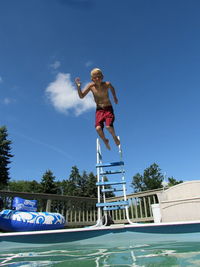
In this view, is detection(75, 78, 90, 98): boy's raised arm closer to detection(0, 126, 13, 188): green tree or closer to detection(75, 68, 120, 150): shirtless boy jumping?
detection(75, 68, 120, 150): shirtless boy jumping

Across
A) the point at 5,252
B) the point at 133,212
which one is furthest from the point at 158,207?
the point at 5,252

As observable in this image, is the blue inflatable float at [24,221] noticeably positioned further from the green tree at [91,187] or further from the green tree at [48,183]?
the green tree at [91,187]

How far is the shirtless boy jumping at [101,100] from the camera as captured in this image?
3.49 meters

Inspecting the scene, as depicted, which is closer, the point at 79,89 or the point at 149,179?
the point at 79,89

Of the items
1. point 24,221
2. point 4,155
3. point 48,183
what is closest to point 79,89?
point 24,221

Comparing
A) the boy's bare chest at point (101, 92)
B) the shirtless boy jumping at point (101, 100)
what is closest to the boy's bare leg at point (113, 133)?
the shirtless boy jumping at point (101, 100)

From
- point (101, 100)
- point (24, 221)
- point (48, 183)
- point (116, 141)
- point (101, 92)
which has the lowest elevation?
point (24, 221)

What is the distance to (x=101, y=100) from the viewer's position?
145 inches

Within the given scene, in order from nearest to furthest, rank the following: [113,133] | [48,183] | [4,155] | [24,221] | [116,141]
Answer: [24,221], [113,133], [116,141], [4,155], [48,183]

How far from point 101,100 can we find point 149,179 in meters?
28.9

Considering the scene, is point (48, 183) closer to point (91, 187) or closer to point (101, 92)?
point (91, 187)

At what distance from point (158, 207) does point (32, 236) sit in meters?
3.07

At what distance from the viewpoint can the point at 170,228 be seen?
2209mm

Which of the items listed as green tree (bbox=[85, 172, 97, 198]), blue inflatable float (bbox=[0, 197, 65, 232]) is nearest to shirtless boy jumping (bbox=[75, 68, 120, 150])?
blue inflatable float (bbox=[0, 197, 65, 232])
